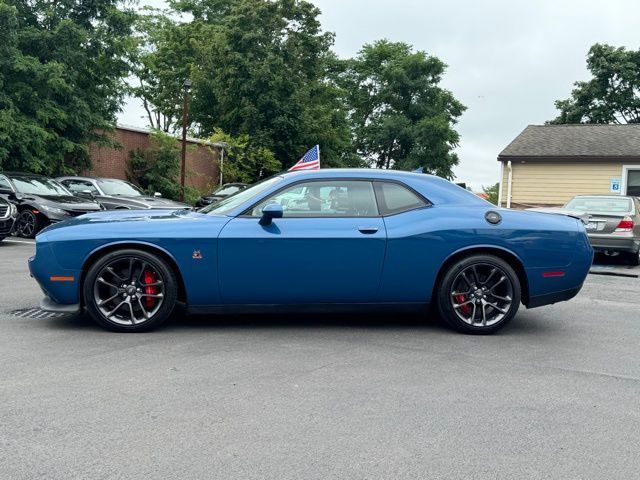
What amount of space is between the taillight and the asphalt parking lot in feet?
21.9

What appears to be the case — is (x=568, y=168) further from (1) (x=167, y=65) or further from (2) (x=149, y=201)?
(1) (x=167, y=65)

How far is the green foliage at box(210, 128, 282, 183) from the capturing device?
108 ft

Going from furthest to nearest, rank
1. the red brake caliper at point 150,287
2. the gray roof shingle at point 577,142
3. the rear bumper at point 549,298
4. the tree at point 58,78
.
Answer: the gray roof shingle at point 577,142
the tree at point 58,78
the rear bumper at point 549,298
the red brake caliper at point 150,287

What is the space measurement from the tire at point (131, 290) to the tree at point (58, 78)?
15.5 metres

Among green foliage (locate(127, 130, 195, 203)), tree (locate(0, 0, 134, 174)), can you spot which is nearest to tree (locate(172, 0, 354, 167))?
green foliage (locate(127, 130, 195, 203))

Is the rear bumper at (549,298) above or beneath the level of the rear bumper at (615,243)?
beneath

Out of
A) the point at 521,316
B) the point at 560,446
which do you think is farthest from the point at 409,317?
the point at 560,446

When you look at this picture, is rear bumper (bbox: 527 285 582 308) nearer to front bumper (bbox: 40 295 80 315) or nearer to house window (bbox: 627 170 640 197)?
front bumper (bbox: 40 295 80 315)

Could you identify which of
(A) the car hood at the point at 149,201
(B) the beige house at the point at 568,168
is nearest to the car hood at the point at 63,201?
(A) the car hood at the point at 149,201

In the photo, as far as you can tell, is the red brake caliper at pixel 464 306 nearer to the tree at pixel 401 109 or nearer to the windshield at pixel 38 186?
the windshield at pixel 38 186

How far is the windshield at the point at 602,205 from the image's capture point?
42.0 ft

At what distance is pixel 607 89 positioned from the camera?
4197 centimetres

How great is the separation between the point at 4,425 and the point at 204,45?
38415 mm

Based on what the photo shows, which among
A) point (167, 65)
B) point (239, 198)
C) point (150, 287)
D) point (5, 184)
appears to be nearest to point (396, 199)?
point (239, 198)
